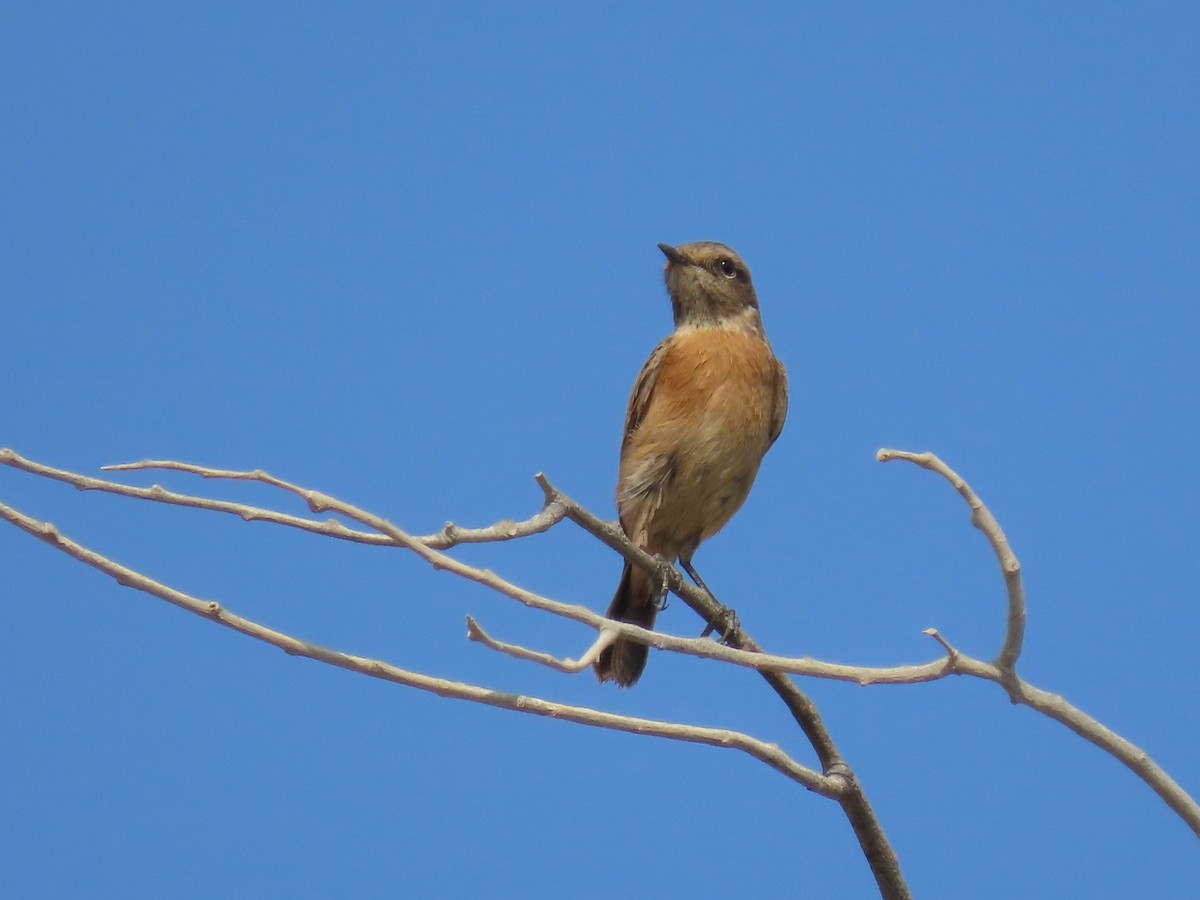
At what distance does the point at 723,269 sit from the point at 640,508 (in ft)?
5.55

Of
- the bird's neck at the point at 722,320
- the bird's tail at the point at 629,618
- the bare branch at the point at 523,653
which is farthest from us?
the bird's neck at the point at 722,320

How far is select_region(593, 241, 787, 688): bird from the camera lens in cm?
711

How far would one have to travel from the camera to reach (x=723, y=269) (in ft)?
26.5

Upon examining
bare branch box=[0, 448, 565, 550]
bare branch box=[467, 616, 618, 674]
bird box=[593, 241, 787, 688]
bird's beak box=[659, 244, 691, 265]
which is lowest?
bare branch box=[467, 616, 618, 674]

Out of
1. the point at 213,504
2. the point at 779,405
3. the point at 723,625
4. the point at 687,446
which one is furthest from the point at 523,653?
the point at 779,405

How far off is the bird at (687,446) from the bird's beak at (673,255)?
486mm

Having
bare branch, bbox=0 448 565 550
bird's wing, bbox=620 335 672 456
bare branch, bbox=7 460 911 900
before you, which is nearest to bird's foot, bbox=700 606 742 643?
bare branch, bbox=7 460 911 900

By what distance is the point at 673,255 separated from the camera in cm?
811

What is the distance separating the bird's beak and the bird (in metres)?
0.49

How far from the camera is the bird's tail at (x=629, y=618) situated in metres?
6.92

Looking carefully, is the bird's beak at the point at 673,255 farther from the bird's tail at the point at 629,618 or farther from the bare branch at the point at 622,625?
the bare branch at the point at 622,625

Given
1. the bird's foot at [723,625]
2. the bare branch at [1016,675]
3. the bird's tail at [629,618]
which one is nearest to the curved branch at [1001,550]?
the bare branch at [1016,675]

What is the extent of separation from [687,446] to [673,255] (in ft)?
4.91

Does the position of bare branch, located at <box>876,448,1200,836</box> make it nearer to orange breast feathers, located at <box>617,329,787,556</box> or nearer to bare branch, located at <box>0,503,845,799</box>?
bare branch, located at <box>0,503,845,799</box>
